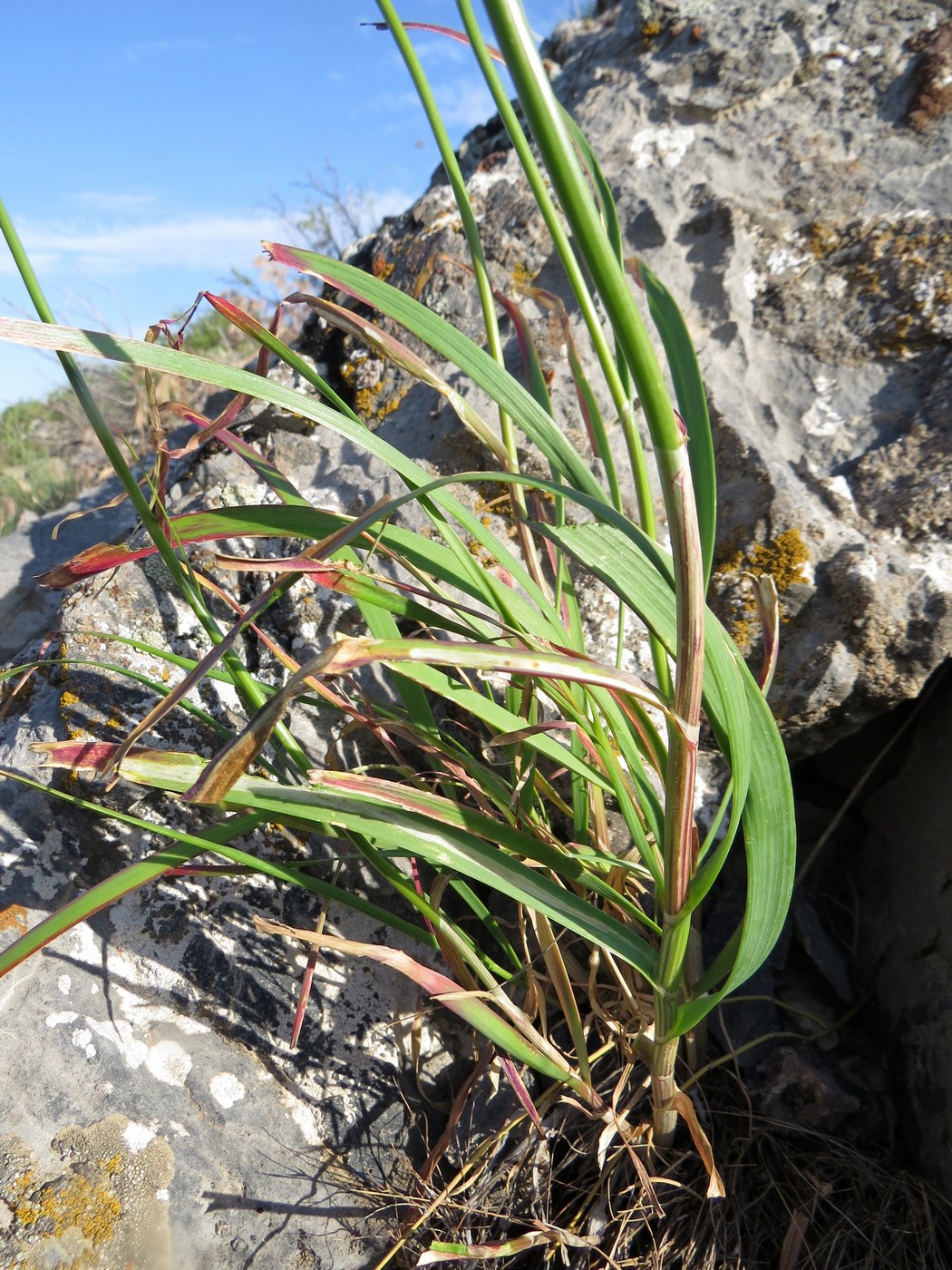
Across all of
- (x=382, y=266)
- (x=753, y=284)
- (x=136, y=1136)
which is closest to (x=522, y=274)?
(x=382, y=266)

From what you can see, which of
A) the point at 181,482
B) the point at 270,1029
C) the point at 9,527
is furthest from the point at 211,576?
the point at 9,527

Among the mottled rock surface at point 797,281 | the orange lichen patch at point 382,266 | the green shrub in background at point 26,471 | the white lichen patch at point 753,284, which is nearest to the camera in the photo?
the mottled rock surface at point 797,281

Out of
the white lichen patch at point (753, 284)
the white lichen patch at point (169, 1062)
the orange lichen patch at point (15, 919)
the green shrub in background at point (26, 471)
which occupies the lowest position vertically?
the white lichen patch at point (169, 1062)

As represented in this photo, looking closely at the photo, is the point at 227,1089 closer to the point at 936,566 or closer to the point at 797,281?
the point at 936,566

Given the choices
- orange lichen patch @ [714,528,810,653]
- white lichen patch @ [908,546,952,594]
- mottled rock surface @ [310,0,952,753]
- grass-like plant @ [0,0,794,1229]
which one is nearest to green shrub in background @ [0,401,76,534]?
mottled rock surface @ [310,0,952,753]

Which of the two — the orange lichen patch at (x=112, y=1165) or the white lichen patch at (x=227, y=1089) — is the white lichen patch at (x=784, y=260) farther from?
the orange lichen patch at (x=112, y=1165)

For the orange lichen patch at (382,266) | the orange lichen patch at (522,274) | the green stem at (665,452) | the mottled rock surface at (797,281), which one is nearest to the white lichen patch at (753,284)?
the mottled rock surface at (797,281)

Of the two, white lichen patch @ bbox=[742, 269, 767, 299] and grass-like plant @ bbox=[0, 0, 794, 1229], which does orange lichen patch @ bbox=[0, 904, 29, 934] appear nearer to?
grass-like plant @ bbox=[0, 0, 794, 1229]
